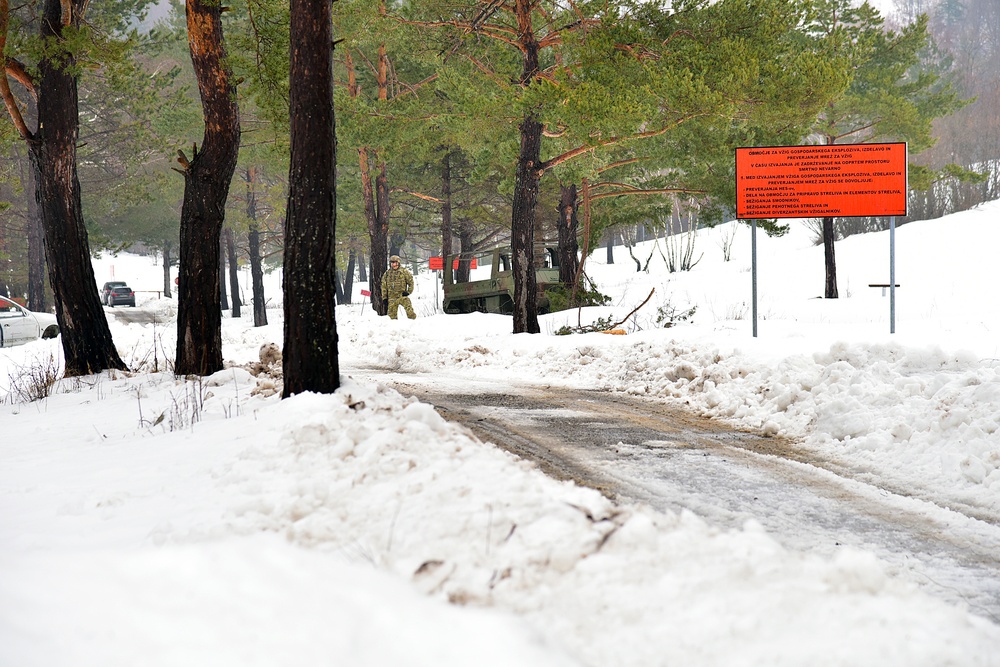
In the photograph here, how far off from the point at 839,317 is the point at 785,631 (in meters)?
18.5

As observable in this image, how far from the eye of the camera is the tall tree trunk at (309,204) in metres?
6.82

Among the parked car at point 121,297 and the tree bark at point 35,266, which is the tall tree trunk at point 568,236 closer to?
the tree bark at point 35,266

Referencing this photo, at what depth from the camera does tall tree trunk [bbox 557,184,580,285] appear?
21.5 metres

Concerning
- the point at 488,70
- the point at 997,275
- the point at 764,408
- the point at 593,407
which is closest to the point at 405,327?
the point at 488,70

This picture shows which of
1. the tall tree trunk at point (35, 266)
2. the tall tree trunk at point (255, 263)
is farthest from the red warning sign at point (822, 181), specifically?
the tall tree trunk at point (35, 266)

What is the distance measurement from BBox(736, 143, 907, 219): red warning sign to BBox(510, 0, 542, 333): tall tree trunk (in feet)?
14.6

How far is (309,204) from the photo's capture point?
22.4ft

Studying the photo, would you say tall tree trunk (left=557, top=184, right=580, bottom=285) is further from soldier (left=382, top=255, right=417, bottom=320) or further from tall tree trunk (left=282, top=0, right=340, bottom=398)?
tall tree trunk (left=282, top=0, right=340, bottom=398)

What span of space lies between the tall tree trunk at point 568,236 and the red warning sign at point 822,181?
9.57 metres

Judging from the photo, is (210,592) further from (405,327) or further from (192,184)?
(405,327)

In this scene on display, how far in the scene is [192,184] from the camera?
958 centimetres

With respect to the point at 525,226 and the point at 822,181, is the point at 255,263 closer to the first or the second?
the point at 525,226

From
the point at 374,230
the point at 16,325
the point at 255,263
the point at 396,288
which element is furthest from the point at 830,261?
the point at 16,325

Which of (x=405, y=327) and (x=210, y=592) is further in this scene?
(x=405, y=327)
